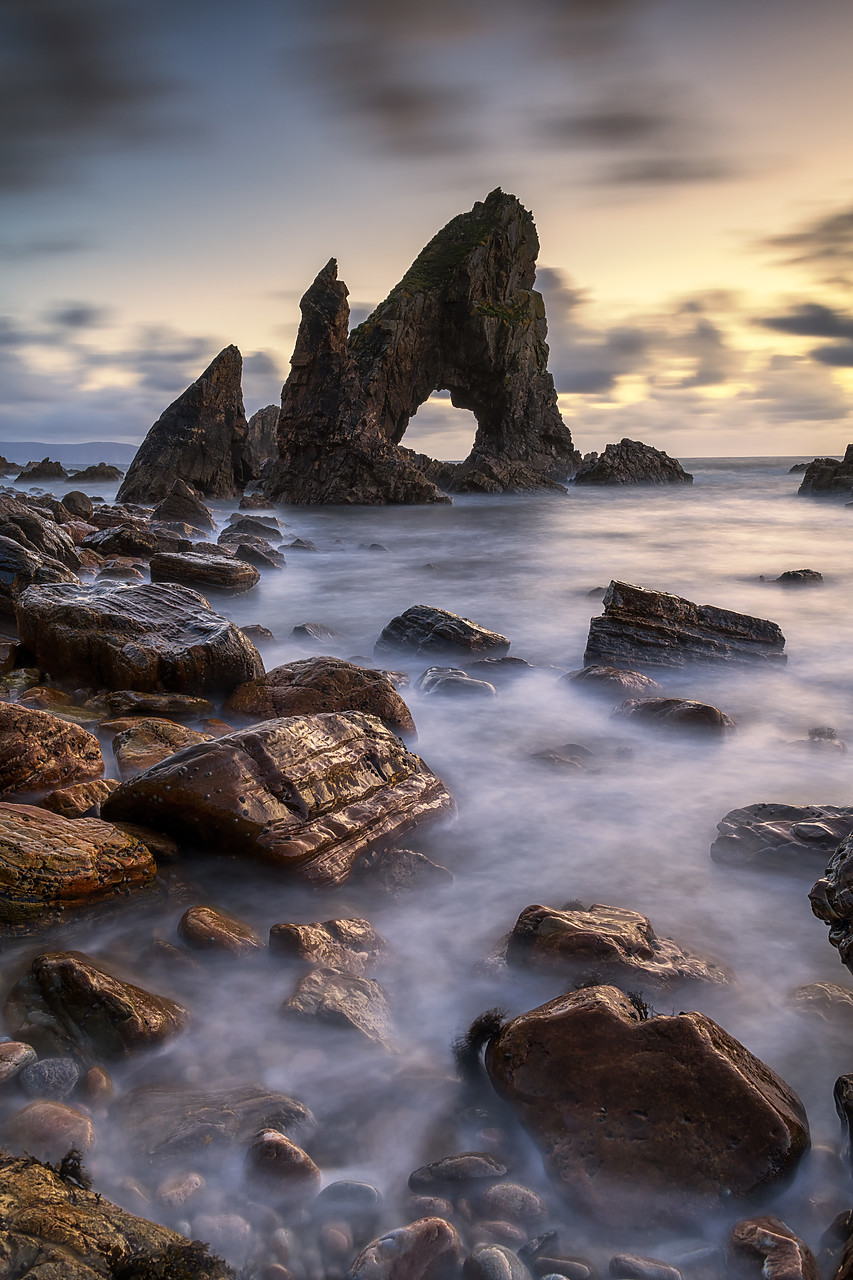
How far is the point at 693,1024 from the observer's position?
2.46 m

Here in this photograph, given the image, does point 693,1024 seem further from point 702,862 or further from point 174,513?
point 174,513

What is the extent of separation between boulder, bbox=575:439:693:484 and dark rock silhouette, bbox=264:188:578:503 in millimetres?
2732

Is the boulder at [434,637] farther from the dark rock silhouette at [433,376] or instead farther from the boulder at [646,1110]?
the dark rock silhouette at [433,376]

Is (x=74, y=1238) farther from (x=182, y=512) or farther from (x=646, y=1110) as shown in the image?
(x=182, y=512)

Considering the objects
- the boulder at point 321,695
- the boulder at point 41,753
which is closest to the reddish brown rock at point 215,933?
the boulder at point 41,753

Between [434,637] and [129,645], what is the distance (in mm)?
3428

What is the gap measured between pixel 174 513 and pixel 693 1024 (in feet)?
71.0

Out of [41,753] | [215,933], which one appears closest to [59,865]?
[215,933]

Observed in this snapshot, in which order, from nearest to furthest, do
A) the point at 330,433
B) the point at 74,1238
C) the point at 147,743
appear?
the point at 74,1238 → the point at 147,743 → the point at 330,433

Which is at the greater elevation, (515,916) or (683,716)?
(683,716)

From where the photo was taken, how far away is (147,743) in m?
4.94

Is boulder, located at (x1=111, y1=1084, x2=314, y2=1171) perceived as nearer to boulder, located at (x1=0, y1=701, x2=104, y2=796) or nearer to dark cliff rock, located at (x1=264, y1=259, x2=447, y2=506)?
boulder, located at (x1=0, y1=701, x2=104, y2=796)

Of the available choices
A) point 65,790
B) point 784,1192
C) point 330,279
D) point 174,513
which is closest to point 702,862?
point 784,1192

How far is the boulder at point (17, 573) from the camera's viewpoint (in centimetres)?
772
